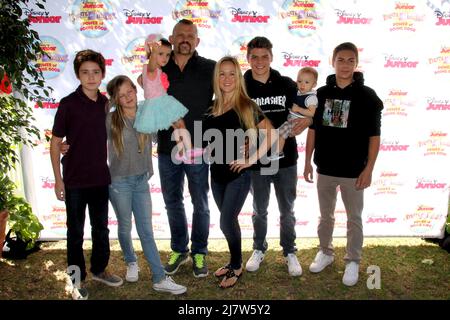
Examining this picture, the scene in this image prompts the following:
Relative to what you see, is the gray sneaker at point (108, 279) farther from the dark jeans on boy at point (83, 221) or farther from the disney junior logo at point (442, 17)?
the disney junior logo at point (442, 17)

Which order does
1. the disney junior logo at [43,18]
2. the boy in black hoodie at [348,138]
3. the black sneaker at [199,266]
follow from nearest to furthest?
the boy in black hoodie at [348,138] → the black sneaker at [199,266] → the disney junior logo at [43,18]

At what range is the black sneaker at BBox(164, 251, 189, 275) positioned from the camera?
443cm

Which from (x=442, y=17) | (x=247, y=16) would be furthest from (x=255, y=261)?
(x=442, y=17)

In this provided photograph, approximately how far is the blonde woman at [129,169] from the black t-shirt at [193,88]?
0.39m

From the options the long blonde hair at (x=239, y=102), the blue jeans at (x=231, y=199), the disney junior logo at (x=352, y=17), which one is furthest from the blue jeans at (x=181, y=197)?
the disney junior logo at (x=352, y=17)

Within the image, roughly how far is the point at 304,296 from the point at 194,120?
2.13m

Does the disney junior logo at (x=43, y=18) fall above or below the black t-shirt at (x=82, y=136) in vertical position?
above

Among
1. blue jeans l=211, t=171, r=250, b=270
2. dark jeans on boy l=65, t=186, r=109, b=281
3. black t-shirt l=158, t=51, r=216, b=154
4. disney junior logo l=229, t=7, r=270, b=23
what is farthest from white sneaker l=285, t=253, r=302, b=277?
disney junior logo l=229, t=7, r=270, b=23

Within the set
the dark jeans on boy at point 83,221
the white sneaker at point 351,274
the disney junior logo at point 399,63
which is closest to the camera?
the dark jeans on boy at point 83,221

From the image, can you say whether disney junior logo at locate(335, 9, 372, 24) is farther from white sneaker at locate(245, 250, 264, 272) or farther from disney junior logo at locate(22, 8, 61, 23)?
disney junior logo at locate(22, 8, 61, 23)

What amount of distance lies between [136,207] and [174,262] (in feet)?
3.09

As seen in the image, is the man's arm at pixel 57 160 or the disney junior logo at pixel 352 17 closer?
the man's arm at pixel 57 160

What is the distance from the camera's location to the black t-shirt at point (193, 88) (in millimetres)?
3967

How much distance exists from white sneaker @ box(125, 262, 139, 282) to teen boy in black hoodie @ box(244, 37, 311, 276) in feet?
4.08
